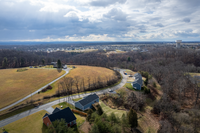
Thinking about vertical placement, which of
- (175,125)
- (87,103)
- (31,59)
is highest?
(31,59)

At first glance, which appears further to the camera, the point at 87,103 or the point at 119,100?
the point at 119,100

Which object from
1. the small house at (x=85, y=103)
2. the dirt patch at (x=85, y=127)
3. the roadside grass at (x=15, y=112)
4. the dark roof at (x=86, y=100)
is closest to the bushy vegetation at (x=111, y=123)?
the dirt patch at (x=85, y=127)

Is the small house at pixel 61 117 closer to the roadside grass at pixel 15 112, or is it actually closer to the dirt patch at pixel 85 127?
the dirt patch at pixel 85 127

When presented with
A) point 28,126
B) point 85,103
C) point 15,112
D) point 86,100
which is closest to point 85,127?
Answer: point 85,103

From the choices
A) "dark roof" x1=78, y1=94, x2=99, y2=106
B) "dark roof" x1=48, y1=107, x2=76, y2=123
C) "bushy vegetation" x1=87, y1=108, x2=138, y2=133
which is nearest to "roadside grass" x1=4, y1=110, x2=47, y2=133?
"dark roof" x1=48, y1=107, x2=76, y2=123

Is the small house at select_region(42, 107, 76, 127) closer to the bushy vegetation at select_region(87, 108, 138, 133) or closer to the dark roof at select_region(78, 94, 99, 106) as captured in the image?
the bushy vegetation at select_region(87, 108, 138, 133)

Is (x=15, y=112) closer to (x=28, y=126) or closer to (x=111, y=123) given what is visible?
(x=28, y=126)

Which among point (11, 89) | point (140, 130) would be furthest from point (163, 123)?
point (11, 89)

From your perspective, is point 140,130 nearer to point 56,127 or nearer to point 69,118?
point 69,118
